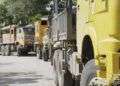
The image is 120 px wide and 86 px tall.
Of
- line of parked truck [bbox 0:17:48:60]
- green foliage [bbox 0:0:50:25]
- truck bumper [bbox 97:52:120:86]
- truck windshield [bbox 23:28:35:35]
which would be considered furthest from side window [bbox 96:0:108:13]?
green foliage [bbox 0:0:50:25]

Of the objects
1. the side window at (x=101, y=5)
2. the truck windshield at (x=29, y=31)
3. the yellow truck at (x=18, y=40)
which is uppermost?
the side window at (x=101, y=5)

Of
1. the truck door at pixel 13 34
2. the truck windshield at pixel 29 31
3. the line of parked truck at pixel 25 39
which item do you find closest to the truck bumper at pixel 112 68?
the line of parked truck at pixel 25 39

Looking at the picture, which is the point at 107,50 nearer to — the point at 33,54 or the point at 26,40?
the point at 26,40

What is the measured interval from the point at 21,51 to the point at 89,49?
33341 millimetres

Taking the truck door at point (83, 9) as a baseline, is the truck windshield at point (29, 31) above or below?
below

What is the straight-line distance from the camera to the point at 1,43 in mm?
51062

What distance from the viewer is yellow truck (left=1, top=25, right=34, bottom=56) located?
4212cm

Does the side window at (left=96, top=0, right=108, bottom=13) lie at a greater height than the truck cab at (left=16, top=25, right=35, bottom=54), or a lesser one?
greater

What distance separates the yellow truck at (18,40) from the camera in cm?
4212

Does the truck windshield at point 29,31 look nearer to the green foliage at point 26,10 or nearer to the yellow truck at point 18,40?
the yellow truck at point 18,40

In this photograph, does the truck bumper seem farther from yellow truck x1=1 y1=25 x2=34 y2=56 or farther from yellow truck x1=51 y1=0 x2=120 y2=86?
yellow truck x1=1 y1=25 x2=34 y2=56

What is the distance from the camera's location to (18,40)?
144 ft

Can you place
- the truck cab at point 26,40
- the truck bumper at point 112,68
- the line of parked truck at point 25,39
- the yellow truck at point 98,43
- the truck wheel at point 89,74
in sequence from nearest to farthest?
the truck bumper at point 112,68, the yellow truck at point 98,43, the truck wheel at point 89,74, the line of parked truck at point 25,39, the truck cab at point 26,40

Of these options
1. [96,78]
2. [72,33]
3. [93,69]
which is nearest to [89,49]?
[93,69]
